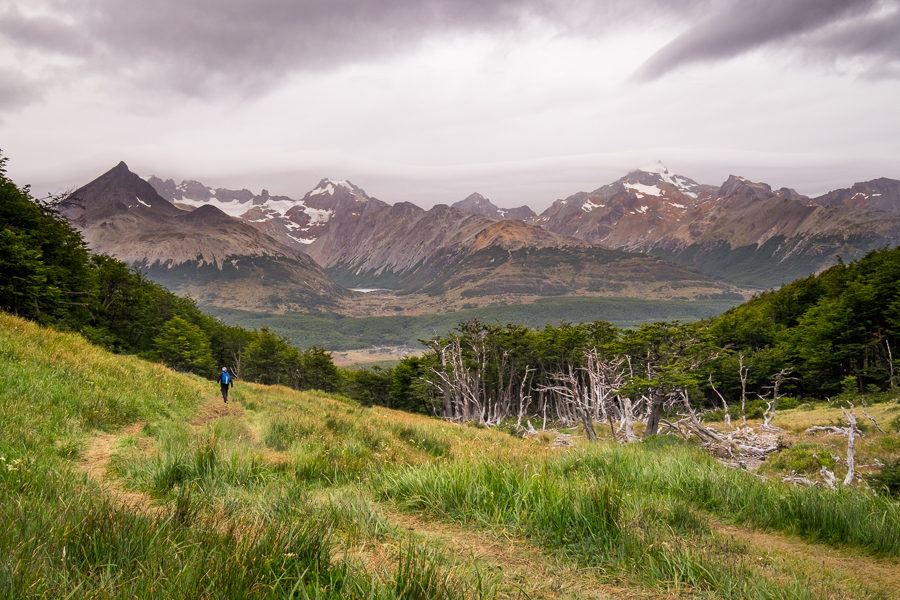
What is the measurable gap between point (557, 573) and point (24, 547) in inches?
131

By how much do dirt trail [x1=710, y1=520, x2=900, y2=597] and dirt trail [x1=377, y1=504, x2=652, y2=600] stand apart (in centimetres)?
184

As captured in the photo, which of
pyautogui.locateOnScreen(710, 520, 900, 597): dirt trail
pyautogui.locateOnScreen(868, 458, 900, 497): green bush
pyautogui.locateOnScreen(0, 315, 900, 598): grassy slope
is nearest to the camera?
pyautogui.locateOnScreen(0, 315, 900, 598): grassy slope

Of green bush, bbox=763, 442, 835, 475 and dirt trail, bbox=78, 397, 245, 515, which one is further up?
dirt trail, bbox=78, 397, 245, 515

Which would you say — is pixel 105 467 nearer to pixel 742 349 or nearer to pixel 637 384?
pixel 637 384

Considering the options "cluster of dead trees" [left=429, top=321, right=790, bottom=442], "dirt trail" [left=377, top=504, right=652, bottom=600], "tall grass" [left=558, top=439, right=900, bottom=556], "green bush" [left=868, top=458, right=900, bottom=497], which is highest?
"dirt trail" [left=377, top=504, right=652, bottom=600]

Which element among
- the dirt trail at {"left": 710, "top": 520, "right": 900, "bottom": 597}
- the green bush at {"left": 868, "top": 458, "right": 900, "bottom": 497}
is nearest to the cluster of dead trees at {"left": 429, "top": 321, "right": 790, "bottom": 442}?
the green bush at {"left": 868, "top": 458, "right": 900, "bottom": 497}

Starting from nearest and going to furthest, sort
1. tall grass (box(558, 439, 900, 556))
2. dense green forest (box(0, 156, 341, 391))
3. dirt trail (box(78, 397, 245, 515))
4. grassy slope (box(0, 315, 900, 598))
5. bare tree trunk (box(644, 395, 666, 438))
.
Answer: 1. grassy slope (box(0, 315, 900, 598))
2. dirt trail (box(78, 397, 245, 515))
3. tall grass (box(558, 439, 900, 556))
4. bare tree trunk (box(644, 395, 666, 438))
5. dense green forest (box(0, 156, 341, 391))

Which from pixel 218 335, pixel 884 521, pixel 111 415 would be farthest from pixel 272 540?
pixel 218 335

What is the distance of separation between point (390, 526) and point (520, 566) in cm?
124

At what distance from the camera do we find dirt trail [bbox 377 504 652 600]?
304cm

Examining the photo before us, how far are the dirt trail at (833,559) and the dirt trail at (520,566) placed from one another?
184 centimetres

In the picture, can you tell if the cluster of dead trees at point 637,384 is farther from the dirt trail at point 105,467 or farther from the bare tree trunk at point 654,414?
the dirt trail at point 105,467

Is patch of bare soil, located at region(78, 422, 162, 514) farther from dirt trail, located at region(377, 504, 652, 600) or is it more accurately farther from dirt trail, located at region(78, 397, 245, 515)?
dirt trail, located at region(377, 504, 652, 600)

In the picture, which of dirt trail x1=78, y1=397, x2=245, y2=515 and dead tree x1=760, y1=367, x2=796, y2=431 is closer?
dirt trail x1=78, y1=397, x2=245, y2=515
